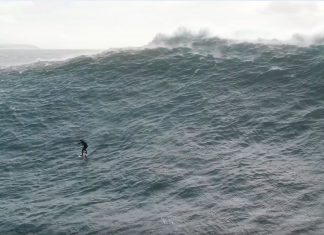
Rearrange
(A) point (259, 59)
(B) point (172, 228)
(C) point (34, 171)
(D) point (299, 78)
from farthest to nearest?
1. (A) point (259, 59)
2. (D) point (299, 78)
3. (C) point (34, 171)
4. (B) point (172, 228)

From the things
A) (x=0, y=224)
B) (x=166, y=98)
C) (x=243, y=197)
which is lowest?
(x=0, y=224)

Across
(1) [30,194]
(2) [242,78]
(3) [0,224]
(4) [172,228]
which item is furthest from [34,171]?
(2) [242,78]

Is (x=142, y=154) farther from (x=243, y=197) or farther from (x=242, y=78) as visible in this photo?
(x=242, y=78)

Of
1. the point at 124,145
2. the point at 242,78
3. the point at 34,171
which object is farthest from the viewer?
the point at 242,78

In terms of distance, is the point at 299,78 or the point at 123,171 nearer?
the point at 123,171

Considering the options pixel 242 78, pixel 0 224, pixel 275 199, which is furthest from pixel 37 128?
pixel 275 199

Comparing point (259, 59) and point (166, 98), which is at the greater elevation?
point (259, 59)
